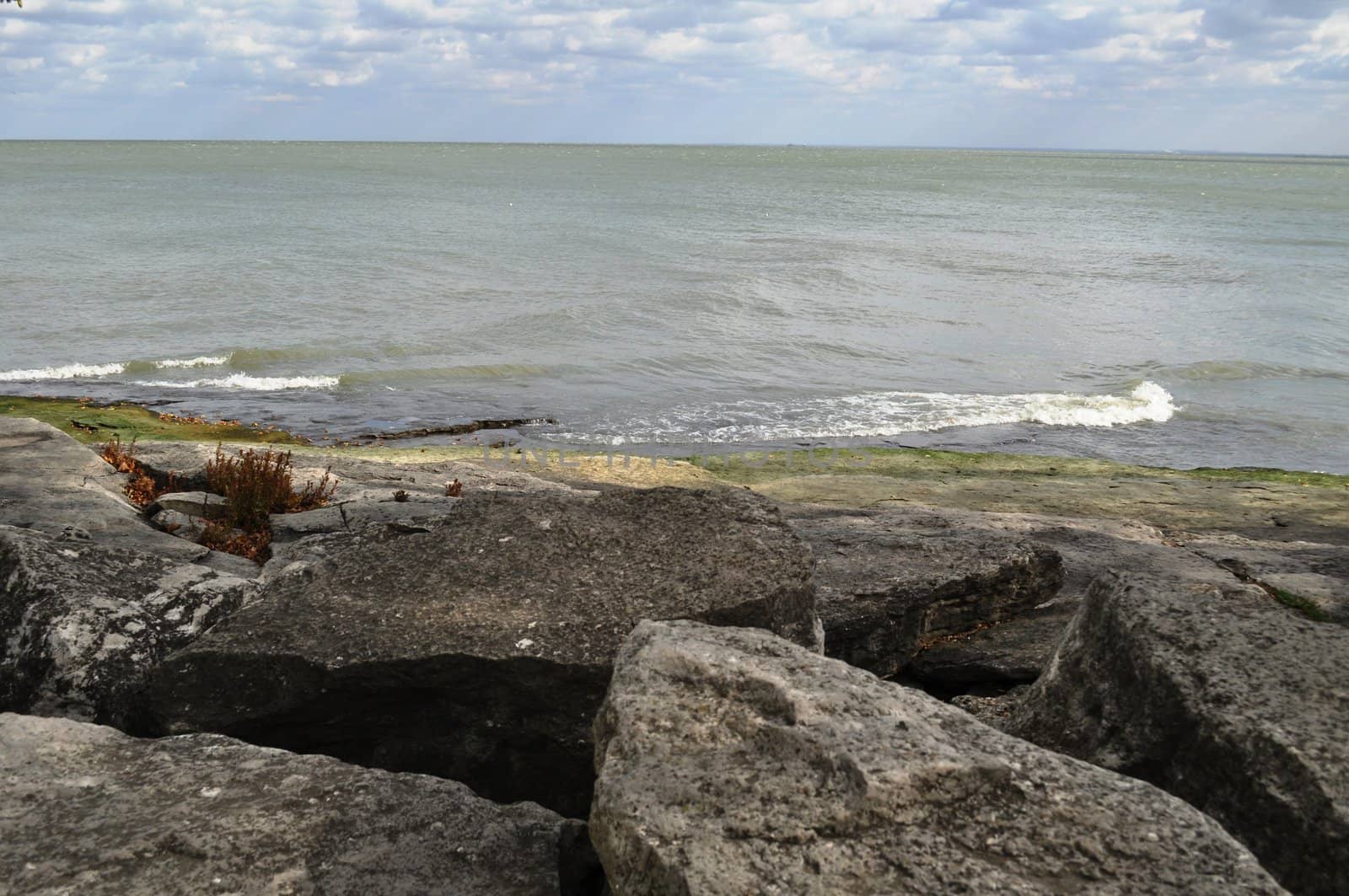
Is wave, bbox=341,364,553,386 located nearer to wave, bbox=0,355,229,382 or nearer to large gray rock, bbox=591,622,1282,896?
wave, bbox=0,355,229,382

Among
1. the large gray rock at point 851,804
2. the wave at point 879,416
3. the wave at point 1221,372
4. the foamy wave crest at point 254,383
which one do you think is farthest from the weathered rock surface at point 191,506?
the wave at point 1221,372

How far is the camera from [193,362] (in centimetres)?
2252

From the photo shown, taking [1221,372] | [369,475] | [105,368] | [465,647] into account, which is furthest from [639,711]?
[1221,372]

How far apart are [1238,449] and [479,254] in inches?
1123

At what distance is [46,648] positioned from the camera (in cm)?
462

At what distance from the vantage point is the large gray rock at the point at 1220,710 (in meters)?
3.51

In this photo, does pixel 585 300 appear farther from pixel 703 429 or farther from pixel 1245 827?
pixel 1245 827

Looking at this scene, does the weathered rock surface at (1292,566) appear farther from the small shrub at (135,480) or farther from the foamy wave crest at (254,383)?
the foamy wave crest at (254,383)

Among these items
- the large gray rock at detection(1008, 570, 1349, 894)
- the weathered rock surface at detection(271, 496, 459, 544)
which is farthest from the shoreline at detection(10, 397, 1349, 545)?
the large gray rock at detection(1008, 570, 1349, 894)

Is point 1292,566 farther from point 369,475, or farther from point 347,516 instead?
point 369,475

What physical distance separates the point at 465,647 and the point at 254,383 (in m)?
18.0

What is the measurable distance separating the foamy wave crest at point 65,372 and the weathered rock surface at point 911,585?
17847 mm

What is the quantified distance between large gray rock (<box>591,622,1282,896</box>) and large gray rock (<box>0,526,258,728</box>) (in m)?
2.33

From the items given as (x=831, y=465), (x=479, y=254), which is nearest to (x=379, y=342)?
(x=831, y=465)
